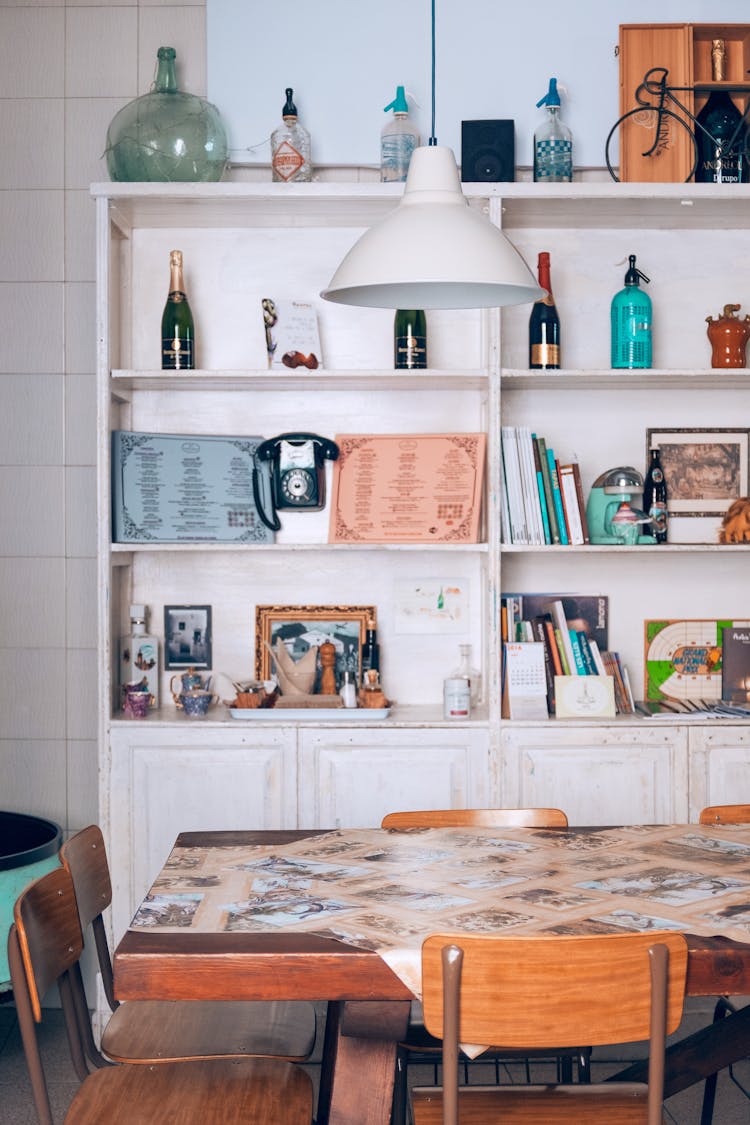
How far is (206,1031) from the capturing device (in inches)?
93.9

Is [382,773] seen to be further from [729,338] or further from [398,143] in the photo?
[398,143]

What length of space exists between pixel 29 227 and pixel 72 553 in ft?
3.52

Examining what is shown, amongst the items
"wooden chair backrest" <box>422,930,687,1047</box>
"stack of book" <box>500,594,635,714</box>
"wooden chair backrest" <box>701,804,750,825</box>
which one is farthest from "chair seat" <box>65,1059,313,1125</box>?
"stack of book" <box>500,594,635,714</box>

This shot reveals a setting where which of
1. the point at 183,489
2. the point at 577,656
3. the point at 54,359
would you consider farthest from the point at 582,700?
the point at 54,359

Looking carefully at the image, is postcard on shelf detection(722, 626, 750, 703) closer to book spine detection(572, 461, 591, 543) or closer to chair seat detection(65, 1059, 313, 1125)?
book spine detection(572, 461, 591, 543)

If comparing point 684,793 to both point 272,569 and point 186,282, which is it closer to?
point 272,569

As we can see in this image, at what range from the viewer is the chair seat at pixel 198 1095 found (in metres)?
2.07

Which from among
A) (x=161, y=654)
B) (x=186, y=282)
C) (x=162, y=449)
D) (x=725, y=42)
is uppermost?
(x=725, y=42)

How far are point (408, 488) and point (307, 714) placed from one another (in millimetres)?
788

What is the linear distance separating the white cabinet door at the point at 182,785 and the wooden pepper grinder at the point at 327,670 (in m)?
0.35

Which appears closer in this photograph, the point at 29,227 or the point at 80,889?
the point at 80,889

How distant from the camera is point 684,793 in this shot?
3.57m

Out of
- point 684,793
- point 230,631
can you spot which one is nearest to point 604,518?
point 684,793

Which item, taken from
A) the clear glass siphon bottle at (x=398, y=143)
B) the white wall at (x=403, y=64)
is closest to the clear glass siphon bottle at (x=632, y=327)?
the white wall at (x=403, y=64)
